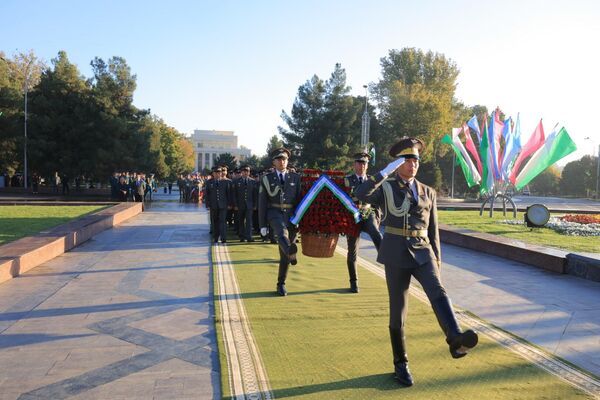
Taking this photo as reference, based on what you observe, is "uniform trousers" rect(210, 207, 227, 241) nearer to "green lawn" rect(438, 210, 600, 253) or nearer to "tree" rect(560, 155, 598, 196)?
"green lawn" rect(438, 210, 600, 253)

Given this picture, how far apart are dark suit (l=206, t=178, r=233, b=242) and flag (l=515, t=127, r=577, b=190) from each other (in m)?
11.1

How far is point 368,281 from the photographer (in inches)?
306

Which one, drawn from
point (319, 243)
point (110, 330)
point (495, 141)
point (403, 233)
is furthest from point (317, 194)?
point (495, 141)

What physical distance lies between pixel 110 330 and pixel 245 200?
7.40 meters

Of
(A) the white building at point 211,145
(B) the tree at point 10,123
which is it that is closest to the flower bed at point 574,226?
(B) the tree at point 10,123

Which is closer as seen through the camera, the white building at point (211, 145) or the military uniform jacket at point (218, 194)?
the military uniform jacket at point (218, 194)

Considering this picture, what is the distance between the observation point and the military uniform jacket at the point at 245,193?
39.6ft

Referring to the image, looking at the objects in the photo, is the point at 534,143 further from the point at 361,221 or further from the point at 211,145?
the point at 211,145

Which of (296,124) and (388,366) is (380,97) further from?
(388,366)

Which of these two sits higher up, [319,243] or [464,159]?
[464,159]

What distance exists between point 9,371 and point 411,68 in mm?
55979

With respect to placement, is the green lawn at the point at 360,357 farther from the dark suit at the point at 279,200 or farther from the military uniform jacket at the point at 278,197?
the military uniform jacket at the point at 278,197

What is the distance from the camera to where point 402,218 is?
3.98 meters

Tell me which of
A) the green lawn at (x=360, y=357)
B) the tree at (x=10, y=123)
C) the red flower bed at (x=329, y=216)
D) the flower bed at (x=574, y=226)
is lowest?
the green lawn at (x=360, y=357)
